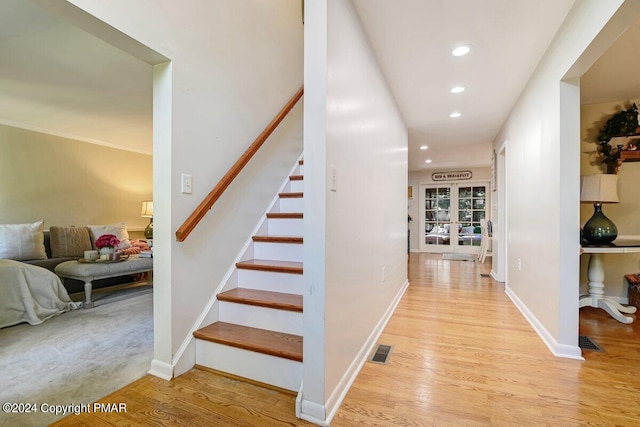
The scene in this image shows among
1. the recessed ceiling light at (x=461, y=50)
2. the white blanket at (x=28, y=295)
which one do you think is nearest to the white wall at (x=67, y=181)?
the white blanket at (x=28, y=295)

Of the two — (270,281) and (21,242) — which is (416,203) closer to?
(270,281)

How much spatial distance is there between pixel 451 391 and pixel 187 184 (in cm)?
195

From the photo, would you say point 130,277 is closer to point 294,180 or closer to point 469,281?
point 294,180

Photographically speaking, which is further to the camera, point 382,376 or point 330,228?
point 382,376

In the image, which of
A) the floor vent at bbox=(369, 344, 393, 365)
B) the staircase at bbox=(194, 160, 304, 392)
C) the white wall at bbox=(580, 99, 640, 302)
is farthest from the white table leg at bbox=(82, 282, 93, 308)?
the white wall at bbox=(580, 99, 640, 302)

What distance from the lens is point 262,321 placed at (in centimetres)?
189

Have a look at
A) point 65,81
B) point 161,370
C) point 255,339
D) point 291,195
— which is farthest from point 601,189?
point 65,81

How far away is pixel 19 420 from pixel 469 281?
4831 mm

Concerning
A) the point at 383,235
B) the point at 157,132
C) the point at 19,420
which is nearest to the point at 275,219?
the point at 383,235

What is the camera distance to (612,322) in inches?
107

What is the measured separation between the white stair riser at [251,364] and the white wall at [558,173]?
1.91 meters

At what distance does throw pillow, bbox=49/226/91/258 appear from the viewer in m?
3.88

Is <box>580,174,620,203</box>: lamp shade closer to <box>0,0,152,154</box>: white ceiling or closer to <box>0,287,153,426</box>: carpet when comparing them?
<box>0,287,153,426</box>: carpet

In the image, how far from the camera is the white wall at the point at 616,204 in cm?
327
